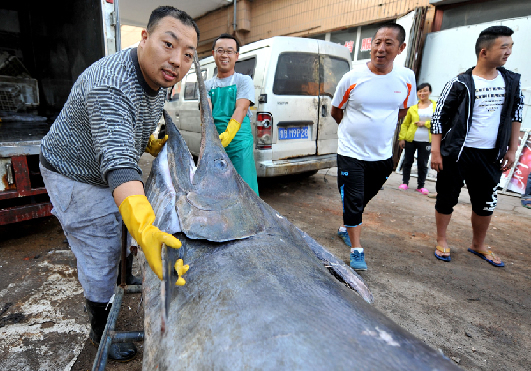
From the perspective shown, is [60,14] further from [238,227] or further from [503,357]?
[503,357]

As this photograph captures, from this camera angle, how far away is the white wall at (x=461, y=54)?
5824 millimetres

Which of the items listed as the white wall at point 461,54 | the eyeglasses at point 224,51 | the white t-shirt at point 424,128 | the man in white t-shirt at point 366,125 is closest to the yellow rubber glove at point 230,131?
the eyeglasses at point 224,51

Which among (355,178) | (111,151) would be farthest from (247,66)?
(111,151)

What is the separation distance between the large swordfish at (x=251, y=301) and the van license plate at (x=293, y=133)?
326 centimetres

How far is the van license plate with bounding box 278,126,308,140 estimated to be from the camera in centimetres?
456

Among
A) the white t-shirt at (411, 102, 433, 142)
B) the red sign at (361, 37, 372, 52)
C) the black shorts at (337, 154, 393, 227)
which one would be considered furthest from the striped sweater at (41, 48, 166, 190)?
the red sign at (361, 37, 372, 52)

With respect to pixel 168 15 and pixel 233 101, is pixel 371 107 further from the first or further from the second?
pixel 168 15

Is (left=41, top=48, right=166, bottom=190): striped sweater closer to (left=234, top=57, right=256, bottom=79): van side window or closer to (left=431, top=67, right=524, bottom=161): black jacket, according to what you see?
(left=431, top=67, right=524, bottom=161): black jacket

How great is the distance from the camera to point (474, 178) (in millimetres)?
3033

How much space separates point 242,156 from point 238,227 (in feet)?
7.48

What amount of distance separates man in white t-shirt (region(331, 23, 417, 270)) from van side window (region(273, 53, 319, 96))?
1.67 meters

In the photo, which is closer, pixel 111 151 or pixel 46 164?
pixel 111 151

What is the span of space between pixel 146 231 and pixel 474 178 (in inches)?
123

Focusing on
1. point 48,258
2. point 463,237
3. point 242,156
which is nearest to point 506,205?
point 463,237
